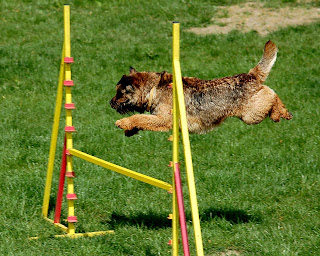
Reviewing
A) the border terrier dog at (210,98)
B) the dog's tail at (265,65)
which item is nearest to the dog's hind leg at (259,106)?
the border terrier dog at (210,98)

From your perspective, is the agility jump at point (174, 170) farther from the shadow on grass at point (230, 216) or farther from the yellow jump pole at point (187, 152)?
the shadow on grass at point (230, 216)

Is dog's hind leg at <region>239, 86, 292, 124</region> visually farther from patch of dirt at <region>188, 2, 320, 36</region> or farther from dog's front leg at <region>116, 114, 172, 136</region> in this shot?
patch of dirt at <region>188, 2, 320, 36</region>

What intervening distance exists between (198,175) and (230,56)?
16.2ft

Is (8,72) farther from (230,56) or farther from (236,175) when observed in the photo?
(236,175)

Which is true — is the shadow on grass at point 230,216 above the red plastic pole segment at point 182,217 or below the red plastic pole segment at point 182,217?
below

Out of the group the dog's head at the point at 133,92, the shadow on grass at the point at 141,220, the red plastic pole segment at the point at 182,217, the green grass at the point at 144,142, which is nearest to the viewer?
the red plastic pole segment at the point at 182,217

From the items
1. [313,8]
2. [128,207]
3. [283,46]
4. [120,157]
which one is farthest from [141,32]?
[128,207]

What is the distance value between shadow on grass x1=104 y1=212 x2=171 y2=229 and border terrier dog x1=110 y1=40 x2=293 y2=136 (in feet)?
3.76

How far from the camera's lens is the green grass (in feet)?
18.8

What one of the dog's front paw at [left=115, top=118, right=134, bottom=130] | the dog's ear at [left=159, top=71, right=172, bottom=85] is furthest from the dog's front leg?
the dog's ear at [left=159, top=71, right=172, bottom=85]

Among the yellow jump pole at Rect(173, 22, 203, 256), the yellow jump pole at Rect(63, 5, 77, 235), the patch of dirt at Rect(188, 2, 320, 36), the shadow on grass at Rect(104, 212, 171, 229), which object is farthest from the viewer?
the patch of dirt at Rect(188, 2, 320, 36)

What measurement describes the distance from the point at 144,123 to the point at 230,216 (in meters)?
1.58

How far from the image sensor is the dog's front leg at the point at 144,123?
5.11 metres

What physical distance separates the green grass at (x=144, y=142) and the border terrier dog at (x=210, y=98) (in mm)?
1149
